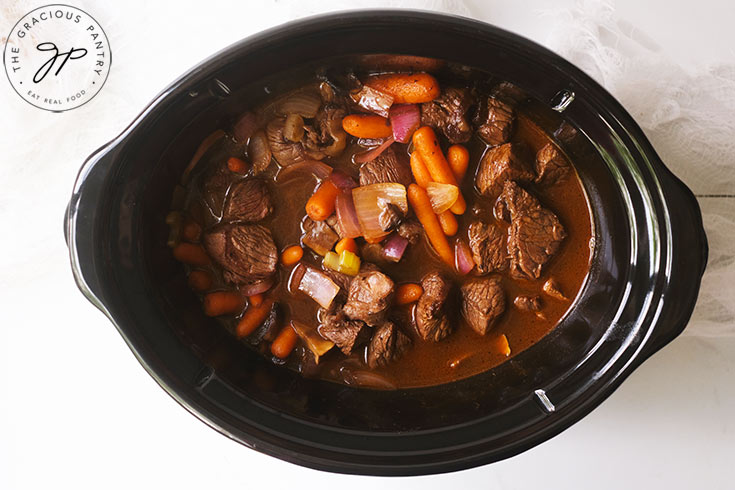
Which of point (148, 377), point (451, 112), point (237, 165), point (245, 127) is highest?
point (451, 112)

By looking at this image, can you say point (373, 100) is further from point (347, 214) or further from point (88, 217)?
point (88, 217)

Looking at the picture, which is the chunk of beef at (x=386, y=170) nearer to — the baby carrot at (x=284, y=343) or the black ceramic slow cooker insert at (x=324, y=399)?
the black ceramic slow cooker insert at (x=324, y=399)

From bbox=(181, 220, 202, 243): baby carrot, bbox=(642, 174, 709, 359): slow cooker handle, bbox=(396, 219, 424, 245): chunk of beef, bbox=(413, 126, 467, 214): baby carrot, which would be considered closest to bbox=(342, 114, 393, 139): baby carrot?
bbox=(413, 126, 467, 214): baby carrot

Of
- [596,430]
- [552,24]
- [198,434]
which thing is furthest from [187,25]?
[596,430]

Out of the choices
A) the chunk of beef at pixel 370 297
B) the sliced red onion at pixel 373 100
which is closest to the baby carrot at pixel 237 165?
the sliced red onion at pixel 373 100

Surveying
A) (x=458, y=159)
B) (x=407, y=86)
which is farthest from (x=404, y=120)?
(x=458, y=159)
